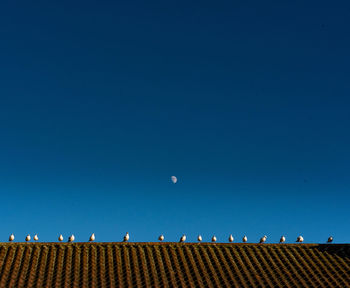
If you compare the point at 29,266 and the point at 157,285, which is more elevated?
the point at 29,266

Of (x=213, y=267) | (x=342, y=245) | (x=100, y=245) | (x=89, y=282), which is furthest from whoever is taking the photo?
(x=342, y=245)

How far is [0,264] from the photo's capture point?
16.9 meters

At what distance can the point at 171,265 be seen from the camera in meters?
18.0

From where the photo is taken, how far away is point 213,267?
18.0 meters

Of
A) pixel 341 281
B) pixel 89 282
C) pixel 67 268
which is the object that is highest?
pixel 67 268

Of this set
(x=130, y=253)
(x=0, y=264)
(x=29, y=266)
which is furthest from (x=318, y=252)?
(x=0, y=264)

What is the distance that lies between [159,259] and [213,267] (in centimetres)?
284

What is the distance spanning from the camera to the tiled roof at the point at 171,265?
16328 millimetres

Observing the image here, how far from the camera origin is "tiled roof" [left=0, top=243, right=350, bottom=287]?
16.3 metres

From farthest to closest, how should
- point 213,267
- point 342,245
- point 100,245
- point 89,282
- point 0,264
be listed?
point 342,245 → point 100,245 → point 213,267 → point 0,264 → point 89,282

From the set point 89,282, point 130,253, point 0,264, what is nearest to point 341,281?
point 130,253

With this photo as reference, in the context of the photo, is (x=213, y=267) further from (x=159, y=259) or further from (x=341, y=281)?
(x=341, y=281)

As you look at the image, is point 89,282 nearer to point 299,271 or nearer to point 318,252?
point 299,271

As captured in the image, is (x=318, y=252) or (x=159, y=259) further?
(x=318, y=252)
